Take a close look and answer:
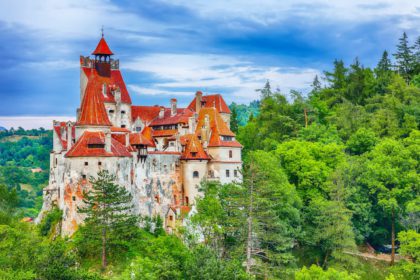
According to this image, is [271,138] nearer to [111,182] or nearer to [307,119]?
[307,119]

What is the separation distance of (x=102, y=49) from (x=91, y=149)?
66.5 ft

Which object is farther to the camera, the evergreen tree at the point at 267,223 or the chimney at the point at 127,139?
the chimney at the point at 127,139

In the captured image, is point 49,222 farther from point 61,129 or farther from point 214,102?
point 214,102

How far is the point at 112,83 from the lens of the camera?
75.6 m

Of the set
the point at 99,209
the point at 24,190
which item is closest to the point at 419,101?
the point at 99,209

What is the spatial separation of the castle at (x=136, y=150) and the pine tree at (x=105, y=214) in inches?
70.8

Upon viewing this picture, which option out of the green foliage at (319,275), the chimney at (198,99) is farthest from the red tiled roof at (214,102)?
the green foliage at (319,275)

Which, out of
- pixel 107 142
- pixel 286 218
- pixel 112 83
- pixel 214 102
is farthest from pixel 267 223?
pixel 112 83

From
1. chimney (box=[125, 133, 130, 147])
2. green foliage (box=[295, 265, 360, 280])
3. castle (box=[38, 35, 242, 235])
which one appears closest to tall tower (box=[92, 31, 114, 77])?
castle (box=[38, 35, 242, 235])

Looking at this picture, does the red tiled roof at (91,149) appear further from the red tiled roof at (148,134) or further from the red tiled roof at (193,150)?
the red tiled roof at (148,134)

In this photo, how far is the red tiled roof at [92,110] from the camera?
62.2 m

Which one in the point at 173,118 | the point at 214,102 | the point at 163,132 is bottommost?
the point at 163,132

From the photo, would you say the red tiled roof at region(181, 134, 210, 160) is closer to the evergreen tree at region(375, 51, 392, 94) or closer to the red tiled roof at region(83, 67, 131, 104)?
the red tiled roof at region(83, 67, 131, 104)

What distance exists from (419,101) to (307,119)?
1685 cm
